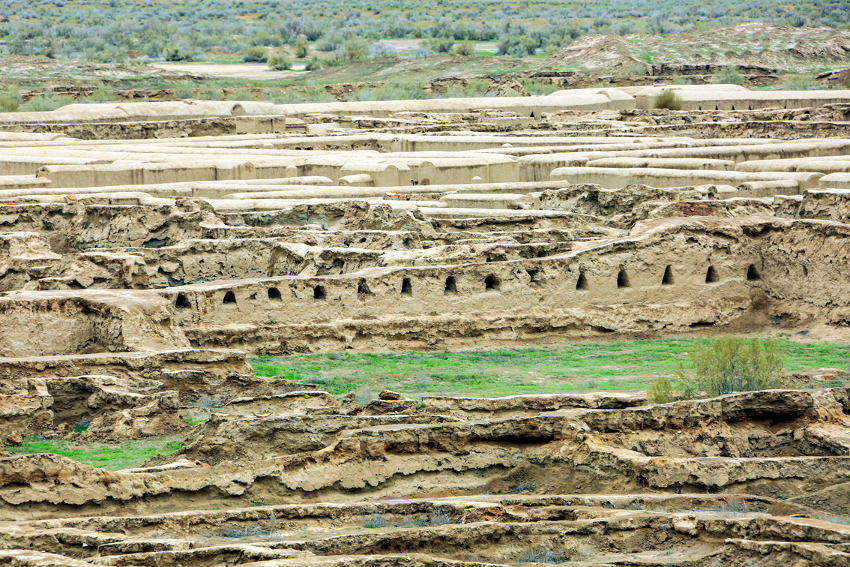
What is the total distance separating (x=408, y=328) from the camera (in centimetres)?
1762

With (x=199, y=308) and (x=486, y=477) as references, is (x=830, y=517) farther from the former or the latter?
(x=199, y=308)

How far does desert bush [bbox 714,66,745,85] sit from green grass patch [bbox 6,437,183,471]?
138 ft

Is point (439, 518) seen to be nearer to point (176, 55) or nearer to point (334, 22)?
point (176, 55)

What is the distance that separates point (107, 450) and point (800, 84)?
43887mm

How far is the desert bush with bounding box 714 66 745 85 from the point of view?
173ft

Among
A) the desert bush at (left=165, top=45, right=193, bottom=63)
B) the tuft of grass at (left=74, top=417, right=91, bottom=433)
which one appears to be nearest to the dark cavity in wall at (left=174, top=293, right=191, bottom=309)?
the tuft of grass at (left=74, top=417, right=91, bottom=433)

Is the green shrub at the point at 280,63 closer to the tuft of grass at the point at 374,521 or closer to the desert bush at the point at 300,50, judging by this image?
the desert bush at the point at 300,50

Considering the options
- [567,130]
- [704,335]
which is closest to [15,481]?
[704,335]

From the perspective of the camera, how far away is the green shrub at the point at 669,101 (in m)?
44.4

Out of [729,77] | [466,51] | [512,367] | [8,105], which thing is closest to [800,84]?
[729,77]

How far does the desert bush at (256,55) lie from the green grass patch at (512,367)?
5607 centimetres

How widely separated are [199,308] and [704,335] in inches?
246

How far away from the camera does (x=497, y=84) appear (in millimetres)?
50969

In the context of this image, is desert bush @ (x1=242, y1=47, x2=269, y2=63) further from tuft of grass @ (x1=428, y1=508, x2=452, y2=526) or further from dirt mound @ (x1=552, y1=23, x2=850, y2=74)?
tuft of grass @ (x1=428, y1=508, x2=452, y2=526)
